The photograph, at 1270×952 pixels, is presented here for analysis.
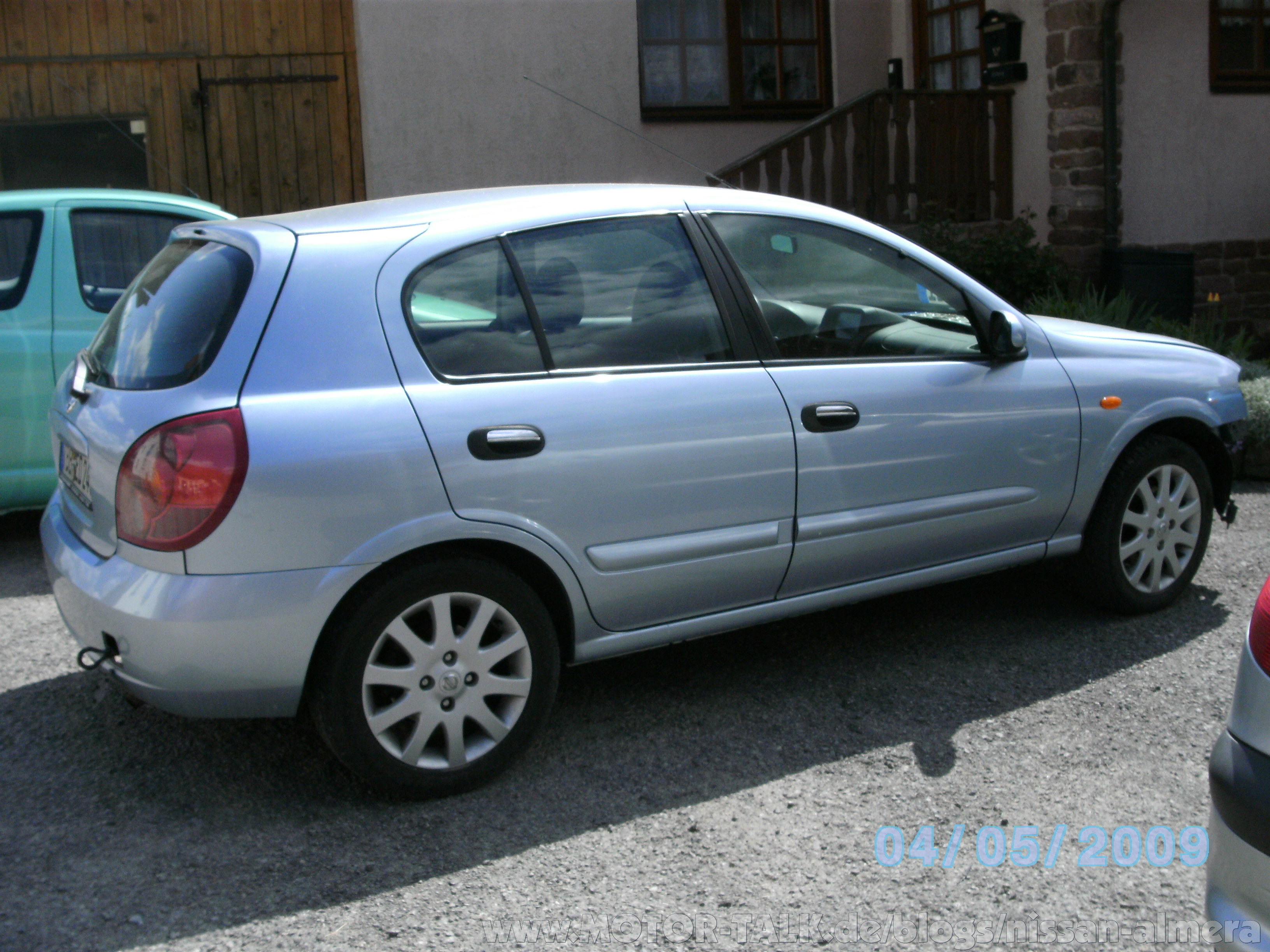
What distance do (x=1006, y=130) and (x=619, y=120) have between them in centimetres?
316

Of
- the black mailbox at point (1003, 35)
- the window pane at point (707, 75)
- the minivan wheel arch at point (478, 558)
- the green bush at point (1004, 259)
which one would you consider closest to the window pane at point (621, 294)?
the minivan wheel arch at point (478, 558)

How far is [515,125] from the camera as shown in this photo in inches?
420

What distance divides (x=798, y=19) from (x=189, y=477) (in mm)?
9672

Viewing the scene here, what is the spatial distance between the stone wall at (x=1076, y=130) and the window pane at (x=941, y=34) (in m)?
1.21

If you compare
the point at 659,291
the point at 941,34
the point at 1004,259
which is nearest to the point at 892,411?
the point at 659,291

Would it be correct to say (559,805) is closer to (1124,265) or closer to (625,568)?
(625,568)

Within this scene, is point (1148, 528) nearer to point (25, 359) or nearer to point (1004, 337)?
point (1004, 337)

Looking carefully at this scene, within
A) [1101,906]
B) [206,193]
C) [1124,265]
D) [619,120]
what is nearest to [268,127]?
[206,193]

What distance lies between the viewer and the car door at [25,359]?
5.64 metres

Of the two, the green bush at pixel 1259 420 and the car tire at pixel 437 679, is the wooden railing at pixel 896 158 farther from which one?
the car tire at pixel 437 679

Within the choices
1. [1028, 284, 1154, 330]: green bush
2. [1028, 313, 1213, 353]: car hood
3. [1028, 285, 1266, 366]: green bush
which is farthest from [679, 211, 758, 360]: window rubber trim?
[1028, 284, 1154, 330]: green bush

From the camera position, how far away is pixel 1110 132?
999 cm

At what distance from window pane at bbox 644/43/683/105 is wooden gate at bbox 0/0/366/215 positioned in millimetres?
2435
